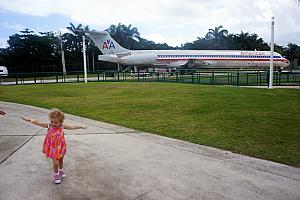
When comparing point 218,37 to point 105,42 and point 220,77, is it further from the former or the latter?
point 220,77

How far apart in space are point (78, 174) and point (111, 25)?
64798 millimetres

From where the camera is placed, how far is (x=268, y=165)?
444 cm

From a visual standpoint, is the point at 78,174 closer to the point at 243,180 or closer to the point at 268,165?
the point at 243,180

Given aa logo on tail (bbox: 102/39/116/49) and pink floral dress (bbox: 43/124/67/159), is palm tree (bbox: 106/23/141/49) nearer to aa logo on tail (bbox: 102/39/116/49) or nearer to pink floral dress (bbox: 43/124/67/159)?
aa logo on tail (bbox: 102/39/116/49)

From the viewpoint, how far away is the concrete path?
353cm

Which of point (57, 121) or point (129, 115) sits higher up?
point (57, 121)

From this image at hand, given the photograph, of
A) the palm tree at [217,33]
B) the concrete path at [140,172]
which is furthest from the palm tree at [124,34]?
the concrete path at [140,172]

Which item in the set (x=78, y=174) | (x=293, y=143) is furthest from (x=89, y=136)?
(x=293, y=143)

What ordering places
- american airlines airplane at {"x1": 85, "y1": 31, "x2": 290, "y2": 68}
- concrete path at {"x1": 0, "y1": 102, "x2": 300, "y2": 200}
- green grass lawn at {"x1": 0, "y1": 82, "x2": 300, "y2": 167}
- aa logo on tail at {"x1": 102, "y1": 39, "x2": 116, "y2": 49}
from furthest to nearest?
1. aa logo on tail at {"x1": 102, "y1": 39, "x2": 116, "y2": 49}
2. american airlines airplane at {"x1": 85, "y1": 31, "x2": 290, "y2": 68}
3. green grass lawn at {"x1": 0, "y1": 82, "x2": 300, "y2": 167}
4. concrete path at {"x1": 0, "y1": 102, "x2": 300, "y2": 200}

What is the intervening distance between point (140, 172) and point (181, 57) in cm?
4095

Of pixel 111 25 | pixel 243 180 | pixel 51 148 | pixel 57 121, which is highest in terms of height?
pixel 111 25

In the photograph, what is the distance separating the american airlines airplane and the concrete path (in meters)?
38.9

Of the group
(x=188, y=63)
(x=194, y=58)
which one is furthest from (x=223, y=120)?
(x=188, y=63)

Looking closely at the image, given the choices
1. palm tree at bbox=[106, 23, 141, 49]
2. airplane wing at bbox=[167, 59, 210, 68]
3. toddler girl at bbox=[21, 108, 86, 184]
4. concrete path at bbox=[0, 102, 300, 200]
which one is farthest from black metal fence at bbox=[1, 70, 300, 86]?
palm tree at bbox=[106, 23, 141, 49]
